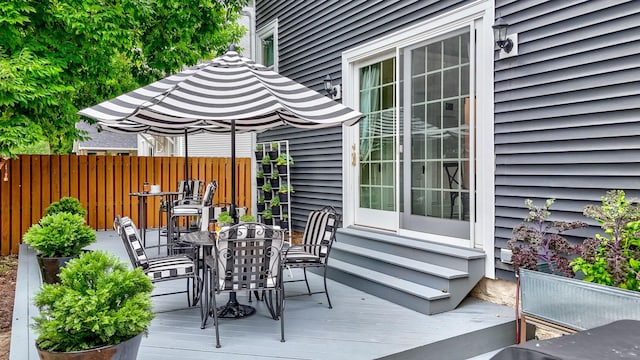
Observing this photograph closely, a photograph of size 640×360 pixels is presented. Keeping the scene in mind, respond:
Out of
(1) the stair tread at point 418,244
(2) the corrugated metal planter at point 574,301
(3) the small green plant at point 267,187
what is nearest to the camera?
(2) the corrugated metal planter at point 574,301

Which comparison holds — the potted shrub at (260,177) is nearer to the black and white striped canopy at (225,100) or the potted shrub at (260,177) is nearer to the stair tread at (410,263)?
the stair tread at (410,263)

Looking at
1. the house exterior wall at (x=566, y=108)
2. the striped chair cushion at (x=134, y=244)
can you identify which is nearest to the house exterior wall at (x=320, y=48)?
the house exterior wall at (x=566, y=108)

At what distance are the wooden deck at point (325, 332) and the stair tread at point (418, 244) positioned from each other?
447 mm

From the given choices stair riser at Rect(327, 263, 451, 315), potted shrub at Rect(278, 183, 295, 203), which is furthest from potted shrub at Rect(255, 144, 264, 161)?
stair riser at Rect(327, 263, 451, 315)

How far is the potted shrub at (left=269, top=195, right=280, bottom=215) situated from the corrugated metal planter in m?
4.73

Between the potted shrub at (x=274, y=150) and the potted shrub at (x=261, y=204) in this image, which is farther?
the potted shrub at (x=261, y=204)

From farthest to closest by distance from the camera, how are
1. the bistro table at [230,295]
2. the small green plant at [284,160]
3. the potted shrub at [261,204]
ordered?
the potted shrub at [261,204] < the small green plant at [284,160] < the bistro table at [230,295]

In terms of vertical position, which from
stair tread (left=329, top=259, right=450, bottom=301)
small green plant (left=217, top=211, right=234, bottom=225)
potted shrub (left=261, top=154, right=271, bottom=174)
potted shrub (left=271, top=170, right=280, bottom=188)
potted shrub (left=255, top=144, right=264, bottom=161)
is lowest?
stair tread (left=329, top=259, right=450, bottom=301)

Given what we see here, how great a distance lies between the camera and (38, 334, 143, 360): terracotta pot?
7.49 ft

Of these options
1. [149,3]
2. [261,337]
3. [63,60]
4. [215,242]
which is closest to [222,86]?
[215,242]

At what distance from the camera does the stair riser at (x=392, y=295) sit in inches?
150

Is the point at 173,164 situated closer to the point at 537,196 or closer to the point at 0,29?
the point at 0,29

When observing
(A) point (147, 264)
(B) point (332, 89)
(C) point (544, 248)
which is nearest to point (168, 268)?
(A) point (147, 264)

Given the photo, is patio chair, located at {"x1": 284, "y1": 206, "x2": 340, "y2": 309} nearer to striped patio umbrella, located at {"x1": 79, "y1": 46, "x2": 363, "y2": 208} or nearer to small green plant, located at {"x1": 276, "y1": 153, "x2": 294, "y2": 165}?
striped patio umbrella, located at {"x1": 79, "y1": 46, "x2": 363, "y2": 208}
